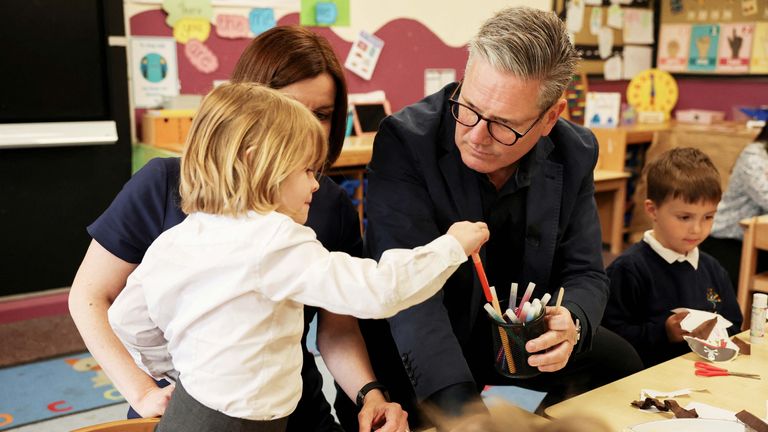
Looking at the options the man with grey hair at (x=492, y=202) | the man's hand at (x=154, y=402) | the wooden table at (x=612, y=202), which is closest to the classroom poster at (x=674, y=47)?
the wooden table at (x=612, y=202)

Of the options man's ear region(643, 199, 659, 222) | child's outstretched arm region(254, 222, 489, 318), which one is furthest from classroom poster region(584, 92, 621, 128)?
child's outstretched arm region(254, 222, 489, 318)

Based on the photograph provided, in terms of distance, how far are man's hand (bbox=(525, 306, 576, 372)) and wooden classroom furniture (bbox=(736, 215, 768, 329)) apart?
5.93 ft

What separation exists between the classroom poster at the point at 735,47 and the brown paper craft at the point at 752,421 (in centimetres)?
488

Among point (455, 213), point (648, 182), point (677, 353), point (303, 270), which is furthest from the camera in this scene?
point (648, 182)

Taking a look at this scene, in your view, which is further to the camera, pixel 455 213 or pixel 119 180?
pixel 119 180

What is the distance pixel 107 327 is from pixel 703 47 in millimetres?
5409

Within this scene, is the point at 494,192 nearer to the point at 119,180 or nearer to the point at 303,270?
the point at 303,270

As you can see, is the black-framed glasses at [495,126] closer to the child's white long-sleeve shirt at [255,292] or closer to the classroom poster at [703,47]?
the child's white long-sleeve shirt at [255,292]

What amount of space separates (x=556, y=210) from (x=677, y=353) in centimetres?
66

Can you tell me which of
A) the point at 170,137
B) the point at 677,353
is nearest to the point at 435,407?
the point at 677,353

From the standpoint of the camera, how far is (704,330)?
1.68 m

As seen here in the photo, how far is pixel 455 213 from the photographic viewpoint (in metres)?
1.69

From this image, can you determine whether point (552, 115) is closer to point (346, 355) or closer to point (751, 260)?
point (346, 355)

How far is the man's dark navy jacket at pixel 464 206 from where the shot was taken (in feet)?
5.37
